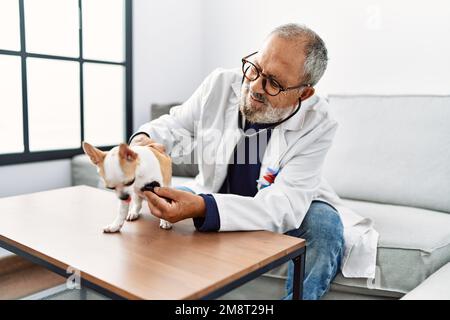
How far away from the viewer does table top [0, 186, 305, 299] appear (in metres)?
0.72

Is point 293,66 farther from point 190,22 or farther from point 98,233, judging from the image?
point 190,22

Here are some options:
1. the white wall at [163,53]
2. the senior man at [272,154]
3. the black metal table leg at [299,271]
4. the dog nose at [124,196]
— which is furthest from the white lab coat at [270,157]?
the white wall at [163,53]

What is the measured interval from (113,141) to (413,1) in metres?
1.93

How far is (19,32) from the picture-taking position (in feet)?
6.65

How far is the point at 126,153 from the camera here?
81 cm

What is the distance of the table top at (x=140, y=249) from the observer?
72 centimetres

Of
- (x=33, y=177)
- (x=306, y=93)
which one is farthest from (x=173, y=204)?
(x=33, y=177)

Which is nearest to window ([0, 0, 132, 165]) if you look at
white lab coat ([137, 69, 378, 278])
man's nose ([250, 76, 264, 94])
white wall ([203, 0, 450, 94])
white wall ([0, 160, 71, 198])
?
white wall ([0, 160, 71, 198])

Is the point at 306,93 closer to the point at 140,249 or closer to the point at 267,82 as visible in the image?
the point at 267,82

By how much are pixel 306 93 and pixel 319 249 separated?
19.4 inches

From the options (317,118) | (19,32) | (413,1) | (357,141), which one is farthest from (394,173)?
(19,32)

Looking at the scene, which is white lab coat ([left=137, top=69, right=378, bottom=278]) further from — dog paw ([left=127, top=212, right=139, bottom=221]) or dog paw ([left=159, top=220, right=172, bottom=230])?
dog paw ([left=127, top=212, right=139, bottom=221])

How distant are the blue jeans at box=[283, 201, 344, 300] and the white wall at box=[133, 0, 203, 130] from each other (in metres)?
1.73

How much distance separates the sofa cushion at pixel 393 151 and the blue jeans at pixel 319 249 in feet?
2.22
